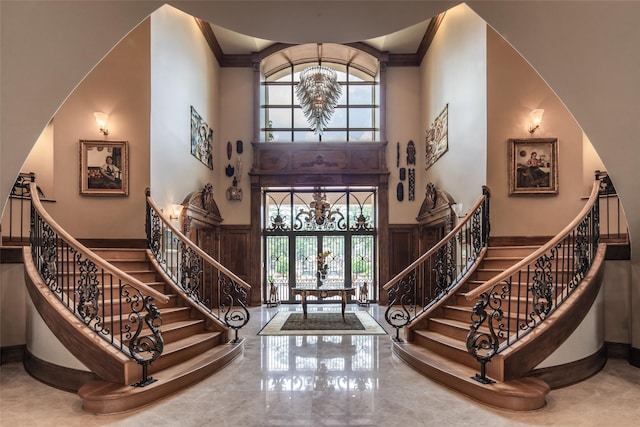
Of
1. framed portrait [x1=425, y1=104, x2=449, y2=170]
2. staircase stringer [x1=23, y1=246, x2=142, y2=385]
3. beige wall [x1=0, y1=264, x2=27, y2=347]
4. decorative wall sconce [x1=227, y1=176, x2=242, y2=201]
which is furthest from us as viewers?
decorative wall sconce [x1=227, y1=176, x2=242, y2=201]

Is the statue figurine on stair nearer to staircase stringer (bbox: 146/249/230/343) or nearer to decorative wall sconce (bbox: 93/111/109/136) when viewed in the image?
staircase stringer (bbox: 146/249/230/343)

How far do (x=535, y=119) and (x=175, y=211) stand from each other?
20.8 feet

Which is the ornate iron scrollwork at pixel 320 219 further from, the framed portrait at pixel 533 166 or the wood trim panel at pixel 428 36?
the framed portrait at pixel 533 166

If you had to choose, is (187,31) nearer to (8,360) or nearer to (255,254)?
(255,254)

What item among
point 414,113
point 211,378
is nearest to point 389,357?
point 211,378

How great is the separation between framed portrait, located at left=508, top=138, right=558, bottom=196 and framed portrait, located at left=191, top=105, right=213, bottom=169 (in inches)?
244

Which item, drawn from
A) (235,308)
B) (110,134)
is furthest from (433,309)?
(110,134)

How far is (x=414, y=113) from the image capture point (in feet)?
35.0

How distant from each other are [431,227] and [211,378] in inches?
259

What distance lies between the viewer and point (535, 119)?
6125 mm

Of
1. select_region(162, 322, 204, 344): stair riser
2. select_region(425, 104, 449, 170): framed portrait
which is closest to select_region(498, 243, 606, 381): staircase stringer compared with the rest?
select_region(162, 322, 204, 344): stair riser

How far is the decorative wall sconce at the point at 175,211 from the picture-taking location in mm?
7107

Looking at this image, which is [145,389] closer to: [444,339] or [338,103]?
[444,339]

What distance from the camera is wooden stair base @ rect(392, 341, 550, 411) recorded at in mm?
3416
